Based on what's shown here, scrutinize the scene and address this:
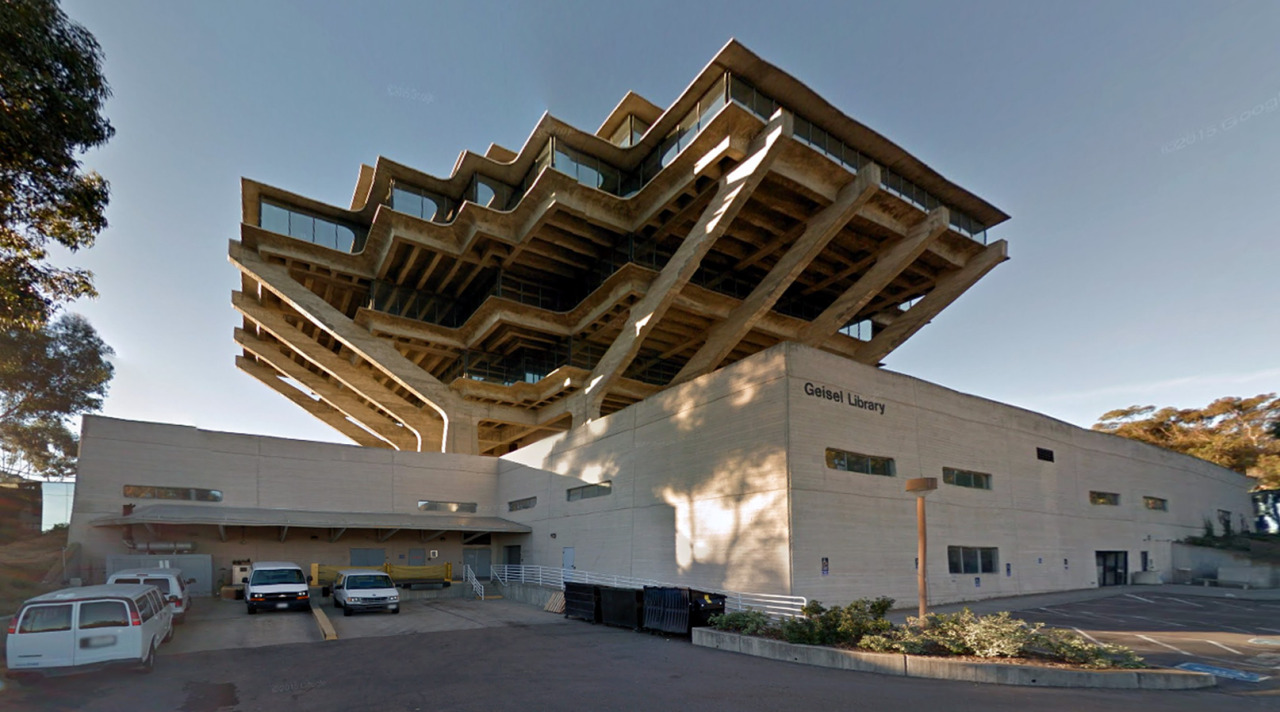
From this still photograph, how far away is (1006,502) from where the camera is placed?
1003 inches

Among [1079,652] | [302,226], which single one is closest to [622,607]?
[1079,652]

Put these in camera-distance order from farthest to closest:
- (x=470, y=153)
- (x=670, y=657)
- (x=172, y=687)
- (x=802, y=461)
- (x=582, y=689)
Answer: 1. (x=470, y=153)
2. (x=802, y=461)
3. (x=670, y=657)
4. (x=172, y=687)
5. (x=582, y=689)

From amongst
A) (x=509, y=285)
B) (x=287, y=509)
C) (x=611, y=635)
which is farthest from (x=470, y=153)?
(x=611, y=635)

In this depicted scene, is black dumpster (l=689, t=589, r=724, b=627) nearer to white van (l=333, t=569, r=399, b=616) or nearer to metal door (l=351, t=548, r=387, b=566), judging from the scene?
white van (l=333, t=569, r=399, b=616)

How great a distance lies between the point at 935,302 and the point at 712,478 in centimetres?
2460

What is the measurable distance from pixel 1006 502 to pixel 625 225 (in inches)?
829

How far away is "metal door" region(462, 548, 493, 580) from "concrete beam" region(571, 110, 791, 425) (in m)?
8.95

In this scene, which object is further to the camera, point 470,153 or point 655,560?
point 470,153

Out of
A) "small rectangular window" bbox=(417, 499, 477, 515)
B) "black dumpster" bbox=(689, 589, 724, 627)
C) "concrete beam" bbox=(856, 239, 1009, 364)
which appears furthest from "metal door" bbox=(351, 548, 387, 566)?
"concrete beam" bbox=(856, 239, 1009, 364)

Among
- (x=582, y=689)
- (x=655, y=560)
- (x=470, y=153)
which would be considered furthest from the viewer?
(x=470, y=153)

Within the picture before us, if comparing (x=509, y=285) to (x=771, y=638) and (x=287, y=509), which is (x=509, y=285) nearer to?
(x=287, y=509)

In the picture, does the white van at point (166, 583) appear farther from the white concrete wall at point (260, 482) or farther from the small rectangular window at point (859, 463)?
the small rectangular window at point (859, 463)

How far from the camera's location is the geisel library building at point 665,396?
828 inches

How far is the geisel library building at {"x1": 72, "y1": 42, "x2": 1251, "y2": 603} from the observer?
69.0ft
